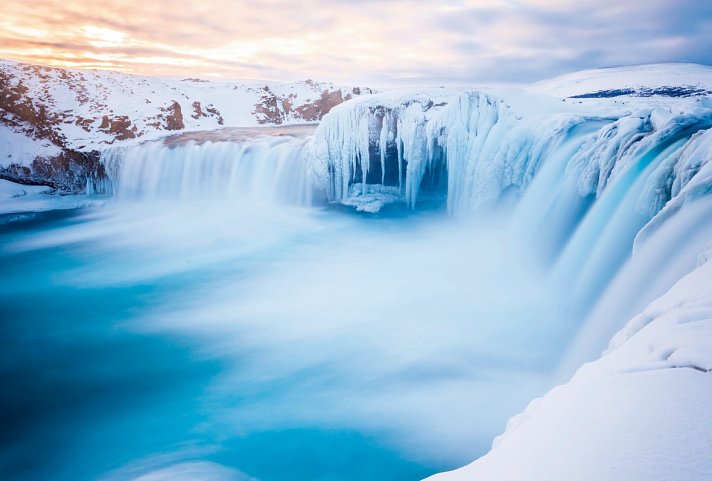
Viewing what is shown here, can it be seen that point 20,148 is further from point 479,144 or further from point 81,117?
point 479,144

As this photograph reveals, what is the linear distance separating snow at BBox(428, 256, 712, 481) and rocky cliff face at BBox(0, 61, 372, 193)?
18781 mm

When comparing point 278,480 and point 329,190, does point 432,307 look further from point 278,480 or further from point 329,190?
point 329,190

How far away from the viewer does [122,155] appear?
641 inches

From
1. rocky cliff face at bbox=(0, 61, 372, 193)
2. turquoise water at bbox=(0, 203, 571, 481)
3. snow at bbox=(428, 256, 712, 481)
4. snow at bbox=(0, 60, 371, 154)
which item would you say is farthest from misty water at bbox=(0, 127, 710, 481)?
snow at bbox=(0, 60, 371, 154)

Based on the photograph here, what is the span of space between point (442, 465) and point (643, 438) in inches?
111

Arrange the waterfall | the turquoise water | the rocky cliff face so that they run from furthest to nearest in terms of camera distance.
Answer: the rocky cliff face → the waterfall → the turquoise water

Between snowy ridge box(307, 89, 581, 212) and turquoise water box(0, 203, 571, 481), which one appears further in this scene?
snowy ridge box(307, 89, 581, 212)

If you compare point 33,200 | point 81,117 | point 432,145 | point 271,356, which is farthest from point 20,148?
point 271,356

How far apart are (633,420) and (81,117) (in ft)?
79.0

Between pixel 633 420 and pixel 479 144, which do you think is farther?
pixel 479 144

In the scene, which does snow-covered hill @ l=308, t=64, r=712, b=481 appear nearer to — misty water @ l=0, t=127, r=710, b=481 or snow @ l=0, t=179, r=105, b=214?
misty water @ l=0, t=127, r=710, b=481

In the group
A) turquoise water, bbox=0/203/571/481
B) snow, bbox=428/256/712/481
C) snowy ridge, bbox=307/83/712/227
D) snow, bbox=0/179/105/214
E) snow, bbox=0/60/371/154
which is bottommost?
turquoise water, bbox=0/203/571/481

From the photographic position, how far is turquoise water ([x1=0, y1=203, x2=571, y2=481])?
3.98 m

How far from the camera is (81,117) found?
19781mm
